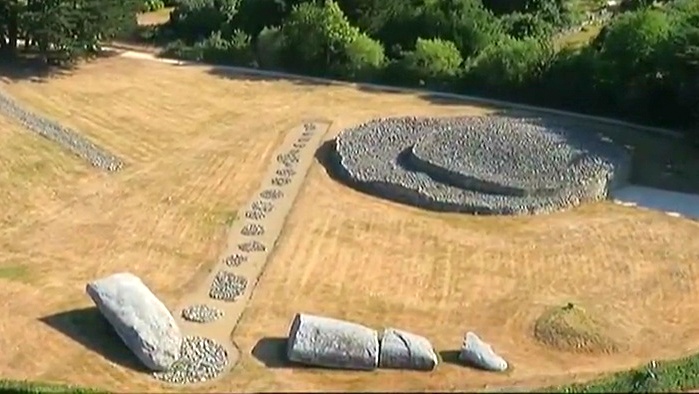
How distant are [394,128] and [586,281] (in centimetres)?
1105

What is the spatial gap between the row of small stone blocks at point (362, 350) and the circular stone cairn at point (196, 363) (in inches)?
59.3

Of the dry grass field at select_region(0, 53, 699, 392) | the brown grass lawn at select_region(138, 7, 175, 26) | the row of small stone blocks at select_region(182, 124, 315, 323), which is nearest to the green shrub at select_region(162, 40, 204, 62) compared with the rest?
the brown grass lawn at select_region(138, 7, 175, 26)

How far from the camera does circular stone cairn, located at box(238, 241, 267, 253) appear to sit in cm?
Result: 2630

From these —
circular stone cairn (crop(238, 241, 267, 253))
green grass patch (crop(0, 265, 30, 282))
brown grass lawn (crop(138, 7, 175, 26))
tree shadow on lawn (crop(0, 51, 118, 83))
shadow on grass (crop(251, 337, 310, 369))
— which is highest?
brown grass lawn (crop(138, 7, 175, 26))

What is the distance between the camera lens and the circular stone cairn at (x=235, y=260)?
25.6 metres

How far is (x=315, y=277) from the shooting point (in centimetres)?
2497

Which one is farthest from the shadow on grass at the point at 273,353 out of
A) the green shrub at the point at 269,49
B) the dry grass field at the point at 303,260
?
the green shrub at the point at 269,49

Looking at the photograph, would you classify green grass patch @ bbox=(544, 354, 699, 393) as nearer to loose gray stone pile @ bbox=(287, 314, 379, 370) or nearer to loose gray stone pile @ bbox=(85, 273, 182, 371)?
loose gray stone pile @ bbox=(287, 314, 379, 370)

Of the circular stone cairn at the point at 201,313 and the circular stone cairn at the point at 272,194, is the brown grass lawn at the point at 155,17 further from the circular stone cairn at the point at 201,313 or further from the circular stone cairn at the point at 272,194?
the circular stone cairn at the point at 201,313

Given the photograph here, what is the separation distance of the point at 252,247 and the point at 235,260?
85cm

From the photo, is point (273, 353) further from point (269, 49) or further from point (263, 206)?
point (269, 49)

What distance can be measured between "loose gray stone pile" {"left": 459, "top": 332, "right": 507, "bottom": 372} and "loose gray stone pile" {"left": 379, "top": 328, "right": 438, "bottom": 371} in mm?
693

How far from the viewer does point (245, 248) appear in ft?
86.6

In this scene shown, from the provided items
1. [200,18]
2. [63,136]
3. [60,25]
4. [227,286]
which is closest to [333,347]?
[227,286]
